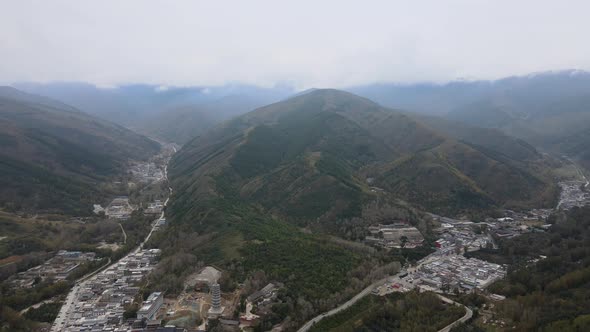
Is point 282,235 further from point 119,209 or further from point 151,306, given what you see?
point 119,209

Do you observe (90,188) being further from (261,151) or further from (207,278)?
(207,278)

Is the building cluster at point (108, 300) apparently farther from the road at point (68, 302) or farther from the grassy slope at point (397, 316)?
the grassy slope at point (397, 316)

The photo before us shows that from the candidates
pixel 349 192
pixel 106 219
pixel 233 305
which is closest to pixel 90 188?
pixel 106 219

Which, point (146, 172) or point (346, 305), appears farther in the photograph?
point (146, 172)

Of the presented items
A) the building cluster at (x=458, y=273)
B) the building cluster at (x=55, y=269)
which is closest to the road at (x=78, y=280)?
the building cluster at (x=55, y=269)

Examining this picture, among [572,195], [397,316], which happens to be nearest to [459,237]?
[397,316]

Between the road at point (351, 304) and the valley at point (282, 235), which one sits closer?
the road at point (351, 304)
